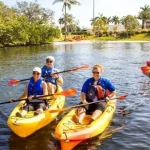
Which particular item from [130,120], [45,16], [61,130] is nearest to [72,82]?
[130,120]

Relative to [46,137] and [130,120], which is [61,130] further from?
[130,120]

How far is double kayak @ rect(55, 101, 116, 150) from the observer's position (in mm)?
6566

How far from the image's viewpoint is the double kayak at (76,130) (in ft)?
21.5

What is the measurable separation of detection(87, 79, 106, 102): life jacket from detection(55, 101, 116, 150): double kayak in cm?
52

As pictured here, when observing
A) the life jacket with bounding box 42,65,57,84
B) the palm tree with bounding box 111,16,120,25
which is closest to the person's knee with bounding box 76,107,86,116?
the life jacket with bounding box 42,65,57,84

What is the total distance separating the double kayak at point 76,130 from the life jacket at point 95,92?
0.52 metres

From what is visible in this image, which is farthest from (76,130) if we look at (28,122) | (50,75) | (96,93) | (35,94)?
(50,75)

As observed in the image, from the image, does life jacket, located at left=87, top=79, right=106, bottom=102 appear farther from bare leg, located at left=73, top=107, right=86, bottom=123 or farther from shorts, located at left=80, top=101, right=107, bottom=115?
bare leg, located at left=73, top=107, right=86, bottom=123

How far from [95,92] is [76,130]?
1730mm

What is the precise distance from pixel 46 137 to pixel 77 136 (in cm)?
143

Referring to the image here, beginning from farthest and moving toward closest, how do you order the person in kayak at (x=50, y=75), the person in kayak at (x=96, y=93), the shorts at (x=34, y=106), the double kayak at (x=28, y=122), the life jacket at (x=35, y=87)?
the person in kayak at (x=50, y=75), the life jacket at (x=35, y=87), the shorts at (x=34, y=106), the person in kayak at (x=96, y=93), the double kayak at (x=28, y=122)

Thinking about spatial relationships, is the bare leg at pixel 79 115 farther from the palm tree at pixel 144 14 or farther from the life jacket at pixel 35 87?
the palm tree at pixel 144 14

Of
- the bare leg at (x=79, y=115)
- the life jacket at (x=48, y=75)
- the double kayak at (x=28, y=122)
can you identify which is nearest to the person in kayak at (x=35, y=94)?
the double kayak at (x=28, y=122)

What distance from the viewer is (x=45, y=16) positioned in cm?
7650
